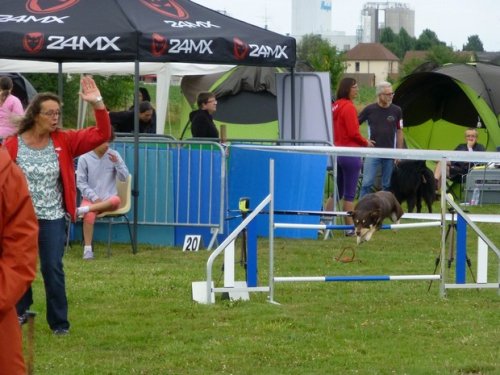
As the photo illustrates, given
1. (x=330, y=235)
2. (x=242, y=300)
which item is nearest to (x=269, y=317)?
(x=242, y=300)

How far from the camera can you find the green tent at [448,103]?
69.1 ft

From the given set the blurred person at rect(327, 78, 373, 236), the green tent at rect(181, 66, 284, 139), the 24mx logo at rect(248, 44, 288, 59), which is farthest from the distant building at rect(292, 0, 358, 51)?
the 24mx logo at rect(248, 44, 288, 59)

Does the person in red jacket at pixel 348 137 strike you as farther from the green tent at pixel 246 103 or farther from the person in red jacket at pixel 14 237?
the person in red jacket at pixel 14 237

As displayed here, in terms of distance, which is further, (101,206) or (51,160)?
(101,206)

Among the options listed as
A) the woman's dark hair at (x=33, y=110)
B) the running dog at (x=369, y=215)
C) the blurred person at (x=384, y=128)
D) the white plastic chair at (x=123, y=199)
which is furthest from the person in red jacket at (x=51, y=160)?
the blurred person at (x=384, y=128)

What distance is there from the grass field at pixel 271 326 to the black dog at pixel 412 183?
450cm

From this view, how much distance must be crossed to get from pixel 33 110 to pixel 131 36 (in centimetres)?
496

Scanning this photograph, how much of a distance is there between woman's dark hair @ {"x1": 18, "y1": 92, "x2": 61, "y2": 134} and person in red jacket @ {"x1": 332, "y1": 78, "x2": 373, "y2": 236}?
23.2ft

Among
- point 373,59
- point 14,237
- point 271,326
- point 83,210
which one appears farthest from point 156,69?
point 373,59

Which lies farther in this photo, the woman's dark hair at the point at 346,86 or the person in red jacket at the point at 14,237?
the woman's dark hair at the point at 346,86

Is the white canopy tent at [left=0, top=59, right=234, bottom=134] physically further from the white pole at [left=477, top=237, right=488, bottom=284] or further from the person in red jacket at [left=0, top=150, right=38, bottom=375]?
the person in red jacket at [left=0, top=150, right=38, bottom=375]

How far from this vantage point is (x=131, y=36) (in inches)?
499

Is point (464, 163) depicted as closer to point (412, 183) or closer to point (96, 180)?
point (412, 183)

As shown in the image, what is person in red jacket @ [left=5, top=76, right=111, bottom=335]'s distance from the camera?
25.7 ft
